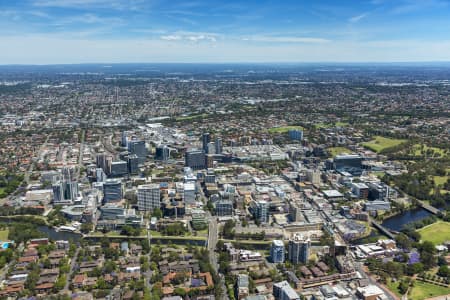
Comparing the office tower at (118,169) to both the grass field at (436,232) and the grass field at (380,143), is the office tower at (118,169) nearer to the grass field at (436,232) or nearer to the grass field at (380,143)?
the grass field at (436,232)

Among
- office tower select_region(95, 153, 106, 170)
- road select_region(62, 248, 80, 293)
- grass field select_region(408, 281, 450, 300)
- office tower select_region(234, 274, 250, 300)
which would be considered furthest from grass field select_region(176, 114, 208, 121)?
grass field select_region(408, 281, 450, 300)

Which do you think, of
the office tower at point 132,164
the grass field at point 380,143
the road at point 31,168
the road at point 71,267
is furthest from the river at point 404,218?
the road at point 31,168

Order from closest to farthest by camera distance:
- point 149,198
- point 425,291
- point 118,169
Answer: point 425,291
point 149,198
point 118,169

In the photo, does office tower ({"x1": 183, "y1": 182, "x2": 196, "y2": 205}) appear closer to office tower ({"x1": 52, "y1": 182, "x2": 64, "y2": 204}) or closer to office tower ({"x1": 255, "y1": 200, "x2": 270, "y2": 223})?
office tower ({"x1": 255, "y1": 200, "x2": 270, "y2": 223})

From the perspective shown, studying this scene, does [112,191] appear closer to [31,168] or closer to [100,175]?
[100,175]

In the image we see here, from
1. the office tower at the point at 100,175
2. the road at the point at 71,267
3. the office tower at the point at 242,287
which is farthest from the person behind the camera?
the office tower at the point at 100,175

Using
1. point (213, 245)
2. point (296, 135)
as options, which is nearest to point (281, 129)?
point (296, 135)
